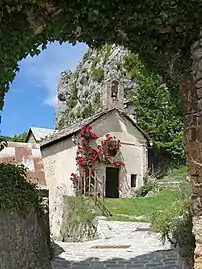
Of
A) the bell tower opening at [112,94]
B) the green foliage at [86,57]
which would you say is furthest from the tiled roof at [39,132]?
the bell tower opening at [112,94]

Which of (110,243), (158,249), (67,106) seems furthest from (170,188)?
(67,106)

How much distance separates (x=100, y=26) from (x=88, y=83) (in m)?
34.8

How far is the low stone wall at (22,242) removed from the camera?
19.1ft

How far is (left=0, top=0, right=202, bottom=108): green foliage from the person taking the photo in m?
5.64

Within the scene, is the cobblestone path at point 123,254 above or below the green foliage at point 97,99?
below

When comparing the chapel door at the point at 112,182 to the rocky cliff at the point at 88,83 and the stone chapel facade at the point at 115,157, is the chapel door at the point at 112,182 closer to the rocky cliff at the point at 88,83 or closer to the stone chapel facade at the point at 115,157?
the stone chapel facade at the point at 115,157

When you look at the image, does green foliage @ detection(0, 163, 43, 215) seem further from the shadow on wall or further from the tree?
the shadow on wall

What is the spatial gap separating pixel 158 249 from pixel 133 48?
595cm

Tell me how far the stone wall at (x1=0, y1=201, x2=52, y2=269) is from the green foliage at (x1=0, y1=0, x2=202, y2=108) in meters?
1.70

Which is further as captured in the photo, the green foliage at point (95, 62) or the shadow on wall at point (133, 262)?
the green foliage at point (95, 62)

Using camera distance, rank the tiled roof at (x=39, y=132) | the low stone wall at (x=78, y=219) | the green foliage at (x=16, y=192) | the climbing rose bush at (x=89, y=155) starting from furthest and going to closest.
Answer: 1. the tiled roof at (x=39, y=132)
2. the climbing rose bush at (x=89, y=155)
3. the low stone wall at (x=78, y=219)
4. the green foliage at (x=16, y=192)

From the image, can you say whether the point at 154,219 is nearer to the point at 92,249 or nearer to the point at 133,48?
the point at 92,249

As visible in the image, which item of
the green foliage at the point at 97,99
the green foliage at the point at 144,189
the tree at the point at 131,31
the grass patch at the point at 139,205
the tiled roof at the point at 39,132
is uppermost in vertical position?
the green foliage at the point at 97,99

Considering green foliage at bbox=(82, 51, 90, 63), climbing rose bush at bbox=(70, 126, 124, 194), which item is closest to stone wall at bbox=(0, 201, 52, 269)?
climbing rose bush at bbox=(70, 126, 124, 194)
